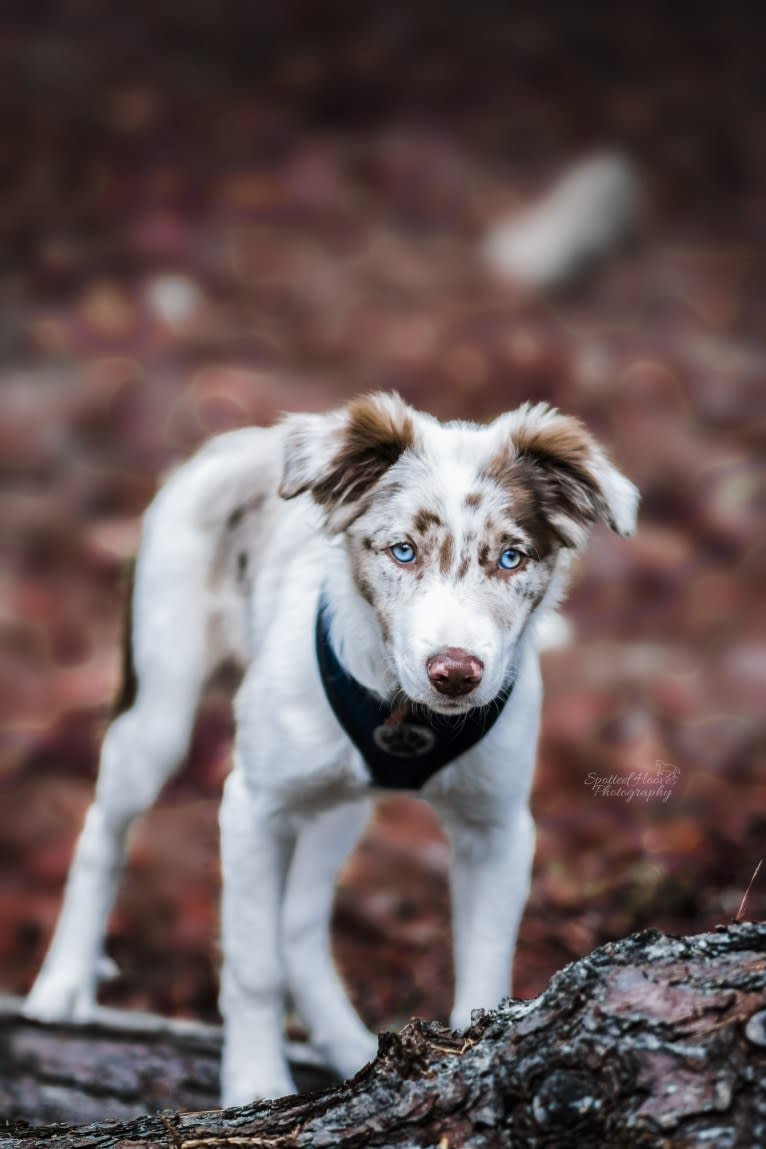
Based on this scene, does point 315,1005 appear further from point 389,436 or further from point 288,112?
point 288,112

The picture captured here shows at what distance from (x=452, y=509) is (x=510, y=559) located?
0.17m

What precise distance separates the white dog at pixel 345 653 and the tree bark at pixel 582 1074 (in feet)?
2.27

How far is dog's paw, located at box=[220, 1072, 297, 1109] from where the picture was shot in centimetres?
338

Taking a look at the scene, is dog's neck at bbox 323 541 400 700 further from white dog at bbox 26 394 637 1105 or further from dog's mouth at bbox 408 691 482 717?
dog's mouth at bbox 408 691 482 717

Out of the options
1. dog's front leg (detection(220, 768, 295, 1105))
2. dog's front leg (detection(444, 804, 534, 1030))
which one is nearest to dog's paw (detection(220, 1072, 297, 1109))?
dog's front leg (detection(220, 768, 295, 1105))


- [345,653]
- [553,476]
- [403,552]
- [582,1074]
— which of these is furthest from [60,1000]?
[582,1074]

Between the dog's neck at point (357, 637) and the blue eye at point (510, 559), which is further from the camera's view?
the dog's neck at point (357, 637)

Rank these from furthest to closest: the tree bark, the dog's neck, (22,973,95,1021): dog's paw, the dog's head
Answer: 1. (22,973,95,1021): dog's paw
2. the dog's neck
3. the dog's head
4. the tree bark

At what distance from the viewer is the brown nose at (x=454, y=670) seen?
2.63 metres

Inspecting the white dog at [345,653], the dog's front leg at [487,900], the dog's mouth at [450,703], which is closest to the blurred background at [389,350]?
the white dog at [345,653]

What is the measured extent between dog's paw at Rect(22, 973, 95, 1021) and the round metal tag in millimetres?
1634

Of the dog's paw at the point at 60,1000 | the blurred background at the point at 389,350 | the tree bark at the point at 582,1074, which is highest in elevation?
the blurred background at the point at 389,350

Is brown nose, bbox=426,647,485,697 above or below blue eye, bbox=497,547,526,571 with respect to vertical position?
below

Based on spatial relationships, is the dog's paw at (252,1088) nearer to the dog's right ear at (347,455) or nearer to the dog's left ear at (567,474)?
the dog's right ear at (347,455)
